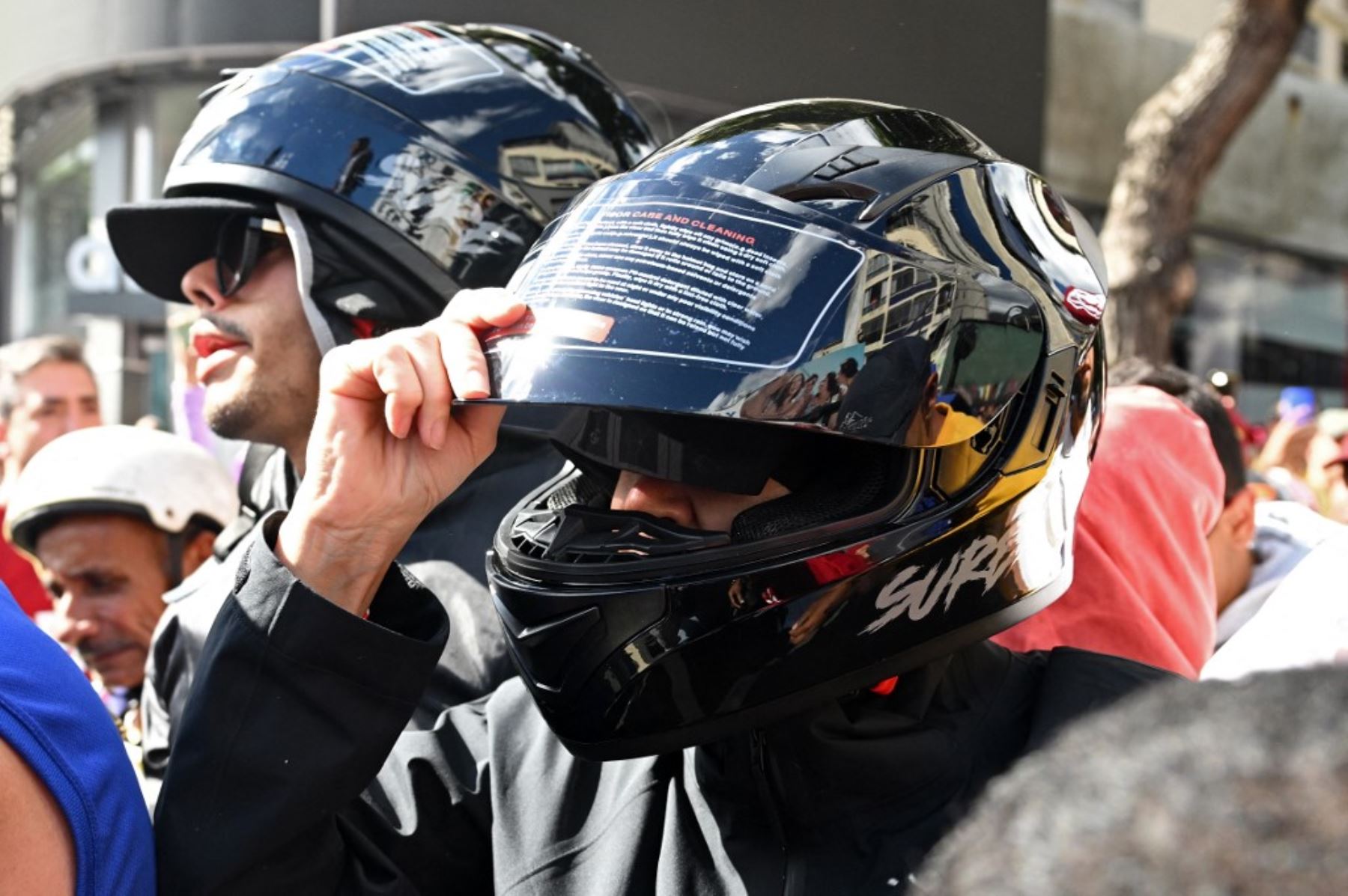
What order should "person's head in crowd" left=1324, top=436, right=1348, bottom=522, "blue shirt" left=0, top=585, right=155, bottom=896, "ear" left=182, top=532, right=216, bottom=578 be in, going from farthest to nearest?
"person's head in crowd" left=1324, top=436, right=1348, bottom=522
"ear" left=182, top=532, right=216, bottom=578
"blue shirt" left=0, top=585, right=155, bottom=896

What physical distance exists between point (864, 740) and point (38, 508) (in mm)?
2041

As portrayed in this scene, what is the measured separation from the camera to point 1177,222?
7.17 meters

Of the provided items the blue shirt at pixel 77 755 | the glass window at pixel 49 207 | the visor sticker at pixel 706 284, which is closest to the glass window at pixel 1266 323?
the glass window at pixel 49 207

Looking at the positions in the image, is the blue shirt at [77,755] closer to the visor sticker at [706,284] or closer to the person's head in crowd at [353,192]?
the visor sticker at [706,284]

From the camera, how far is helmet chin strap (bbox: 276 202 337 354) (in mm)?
2148

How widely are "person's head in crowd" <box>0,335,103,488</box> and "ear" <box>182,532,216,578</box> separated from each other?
1625 millimetres

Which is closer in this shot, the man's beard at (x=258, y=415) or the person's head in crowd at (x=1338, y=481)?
the man's beard at (x=258, y=415)

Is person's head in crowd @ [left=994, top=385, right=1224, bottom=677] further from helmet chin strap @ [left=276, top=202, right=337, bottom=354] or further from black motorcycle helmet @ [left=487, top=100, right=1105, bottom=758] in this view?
helmet chin strap @ [left=276, top=202, right=337, bottom=354]

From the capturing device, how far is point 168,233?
235cm

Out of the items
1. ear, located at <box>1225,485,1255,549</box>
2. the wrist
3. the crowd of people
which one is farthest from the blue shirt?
ear, located at <box>1225,485,1255,549</box>

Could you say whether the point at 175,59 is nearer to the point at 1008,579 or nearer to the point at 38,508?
the point at 38,508

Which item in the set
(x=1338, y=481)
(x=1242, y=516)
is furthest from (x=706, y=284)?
(x=1338, y=481)

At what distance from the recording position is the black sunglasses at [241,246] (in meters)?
2.22

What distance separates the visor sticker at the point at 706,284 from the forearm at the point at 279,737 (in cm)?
38
